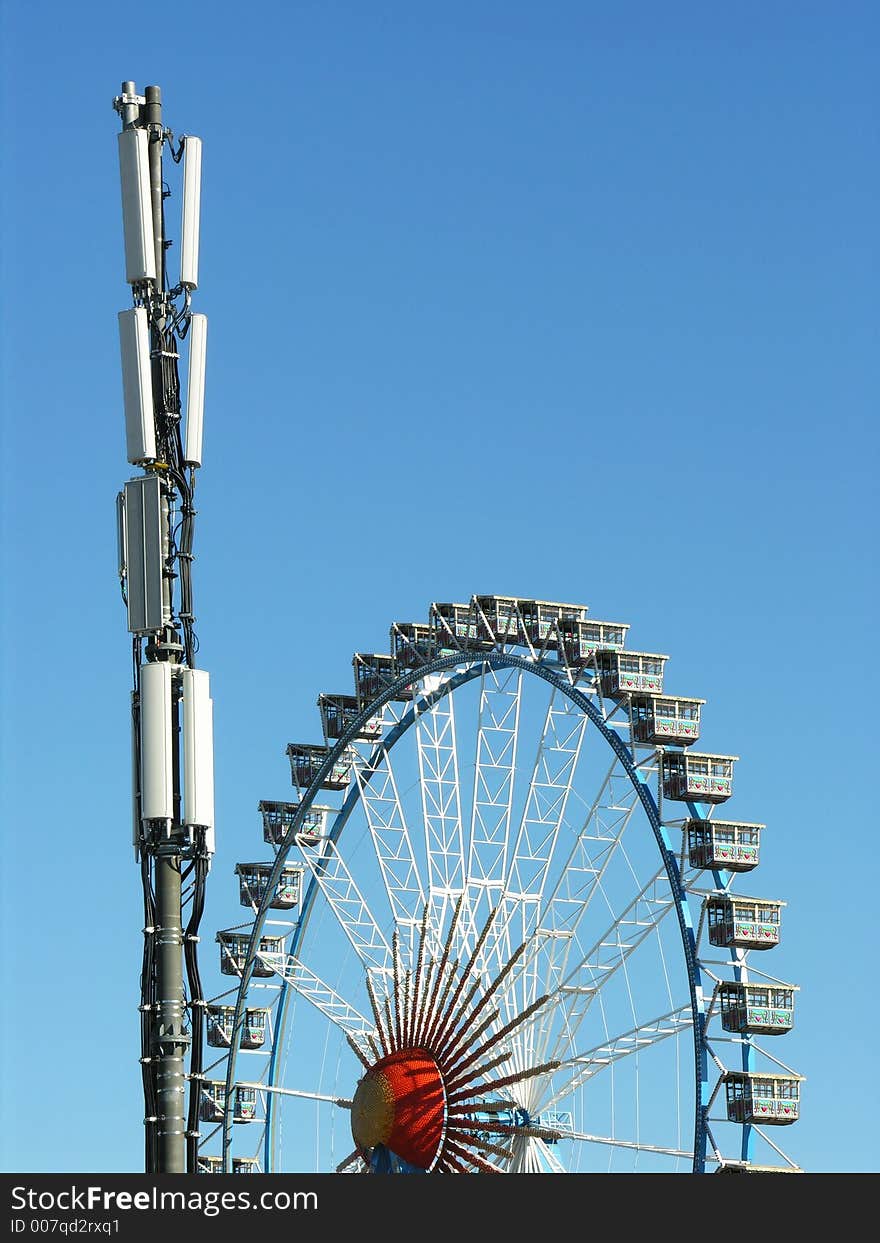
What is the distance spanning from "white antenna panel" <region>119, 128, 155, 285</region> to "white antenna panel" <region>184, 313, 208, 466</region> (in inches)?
55.9

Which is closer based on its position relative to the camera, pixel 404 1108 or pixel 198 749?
pixel 198 749

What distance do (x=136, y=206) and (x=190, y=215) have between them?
1.10 meters

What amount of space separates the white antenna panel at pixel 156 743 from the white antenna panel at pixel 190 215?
7.93 meters

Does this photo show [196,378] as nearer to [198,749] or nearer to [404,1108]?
[198,749]

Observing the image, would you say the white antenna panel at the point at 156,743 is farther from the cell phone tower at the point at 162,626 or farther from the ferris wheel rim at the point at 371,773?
the ferris wheel rim at the point at 371,773

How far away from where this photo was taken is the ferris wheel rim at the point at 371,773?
55.6m

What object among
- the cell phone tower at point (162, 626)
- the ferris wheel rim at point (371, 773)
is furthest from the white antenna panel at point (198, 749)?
the ferris wheel rim at point (371, 773)

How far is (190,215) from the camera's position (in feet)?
169

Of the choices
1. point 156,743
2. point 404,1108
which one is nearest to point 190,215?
point 156,743

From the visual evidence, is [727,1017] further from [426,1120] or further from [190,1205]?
[190,1205]

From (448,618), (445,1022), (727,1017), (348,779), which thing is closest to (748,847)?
(727,1017)

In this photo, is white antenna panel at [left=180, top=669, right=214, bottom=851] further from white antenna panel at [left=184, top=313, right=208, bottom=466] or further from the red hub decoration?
the red hub decoration

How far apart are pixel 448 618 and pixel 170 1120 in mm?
23991

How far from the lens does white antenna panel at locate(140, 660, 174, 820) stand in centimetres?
4728
